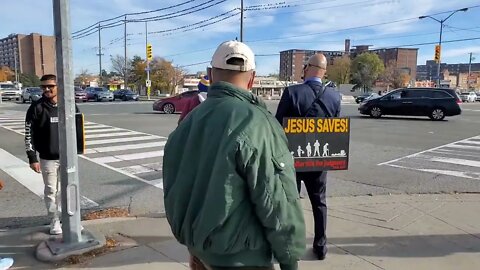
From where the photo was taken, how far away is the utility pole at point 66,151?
3570 mm

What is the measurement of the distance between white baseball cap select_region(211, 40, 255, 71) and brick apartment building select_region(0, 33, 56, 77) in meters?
89.0

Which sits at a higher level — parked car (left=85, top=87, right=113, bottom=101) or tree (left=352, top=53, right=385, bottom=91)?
tree (left=352, top=53, right=385, bottom=91)

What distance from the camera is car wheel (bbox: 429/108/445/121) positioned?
19.9 meters

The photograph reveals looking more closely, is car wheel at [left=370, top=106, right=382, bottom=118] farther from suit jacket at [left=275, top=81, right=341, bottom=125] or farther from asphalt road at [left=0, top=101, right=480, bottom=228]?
suit jacket at [left=275, top=81, right=341, bottom=125]

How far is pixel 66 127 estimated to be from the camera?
368 centimetres

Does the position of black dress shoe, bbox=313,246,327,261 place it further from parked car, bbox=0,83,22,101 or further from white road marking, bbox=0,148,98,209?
parked car, bbox=0,83,22,101

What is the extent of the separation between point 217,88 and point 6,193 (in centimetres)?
567

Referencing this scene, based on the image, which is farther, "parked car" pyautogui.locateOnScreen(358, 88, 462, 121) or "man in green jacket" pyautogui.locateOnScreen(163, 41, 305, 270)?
"parked car" pyautogui.locateOnScreen(358, 88, 462, 121)

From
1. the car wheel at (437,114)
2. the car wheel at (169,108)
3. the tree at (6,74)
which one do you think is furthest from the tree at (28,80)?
the car wheel at (437,114)

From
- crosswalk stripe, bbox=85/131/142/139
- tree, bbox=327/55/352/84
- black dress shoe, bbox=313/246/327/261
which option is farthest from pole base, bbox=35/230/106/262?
tree, bbox=327/55/352/84

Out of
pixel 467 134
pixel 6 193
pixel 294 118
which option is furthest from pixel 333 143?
pixel 467 134

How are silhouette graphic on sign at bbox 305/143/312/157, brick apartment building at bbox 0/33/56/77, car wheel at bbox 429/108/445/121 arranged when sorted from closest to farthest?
1. silhouette graphic on sign at bbox 305/143/312/157
2. car wheel at bbox 429/108/445/121
3. brick apartment building at bbox 0/33/56/77

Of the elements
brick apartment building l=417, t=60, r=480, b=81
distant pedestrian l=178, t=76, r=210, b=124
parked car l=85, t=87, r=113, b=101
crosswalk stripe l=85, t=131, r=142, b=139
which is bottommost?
crosswalk stripe l=85, t=131, r=142, b=139

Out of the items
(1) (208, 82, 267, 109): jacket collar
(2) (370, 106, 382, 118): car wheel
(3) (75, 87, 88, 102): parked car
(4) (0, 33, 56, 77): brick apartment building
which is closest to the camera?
(1) (208, 82, 267, 109): jacket collar
